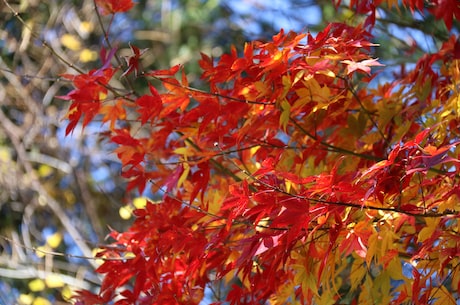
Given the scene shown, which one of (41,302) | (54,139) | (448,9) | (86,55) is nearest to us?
(448,9)

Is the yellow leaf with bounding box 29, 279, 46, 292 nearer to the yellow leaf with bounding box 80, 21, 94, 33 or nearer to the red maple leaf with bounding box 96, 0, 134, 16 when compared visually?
the yellow leaf with bounding box 80, 21, 94, 33

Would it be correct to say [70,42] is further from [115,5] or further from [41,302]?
[115,5]

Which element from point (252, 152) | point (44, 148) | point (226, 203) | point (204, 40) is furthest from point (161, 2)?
point (226, 203)

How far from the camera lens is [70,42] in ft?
13.6

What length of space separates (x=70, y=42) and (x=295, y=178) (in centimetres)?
315

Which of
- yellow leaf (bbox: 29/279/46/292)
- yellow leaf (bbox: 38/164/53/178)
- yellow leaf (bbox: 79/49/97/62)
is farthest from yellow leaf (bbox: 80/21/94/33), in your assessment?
yellow leaf (bbox: 29/279/46/292)

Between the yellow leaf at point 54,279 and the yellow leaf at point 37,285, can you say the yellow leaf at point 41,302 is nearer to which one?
the yellow leaf at point 37,285

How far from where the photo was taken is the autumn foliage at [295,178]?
1.23 m

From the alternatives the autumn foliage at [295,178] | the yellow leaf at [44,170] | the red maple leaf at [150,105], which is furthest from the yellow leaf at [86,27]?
the red maple leaf at [150,105]

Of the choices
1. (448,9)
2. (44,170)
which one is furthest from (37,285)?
(448,9)

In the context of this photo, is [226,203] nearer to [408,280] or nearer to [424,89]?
[408,280]

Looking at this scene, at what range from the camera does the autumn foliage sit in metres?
1.23

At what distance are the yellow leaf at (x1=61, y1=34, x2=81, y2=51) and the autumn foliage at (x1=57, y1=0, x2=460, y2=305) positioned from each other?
8.21ft

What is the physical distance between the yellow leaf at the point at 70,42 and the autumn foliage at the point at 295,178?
8.21 feet
